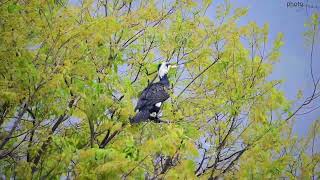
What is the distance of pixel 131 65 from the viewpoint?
664 cm

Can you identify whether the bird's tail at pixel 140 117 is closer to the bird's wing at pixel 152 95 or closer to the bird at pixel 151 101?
the bird at pixel 151 101

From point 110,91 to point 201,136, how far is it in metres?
1.85

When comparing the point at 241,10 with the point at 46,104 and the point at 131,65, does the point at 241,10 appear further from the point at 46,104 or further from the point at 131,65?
the point at 46,104

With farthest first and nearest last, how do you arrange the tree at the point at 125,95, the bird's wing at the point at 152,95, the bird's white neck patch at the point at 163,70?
the bird's white neck patch at the point at 163,70
the bird's wing at the point at 152,95
the tree at the point at 125,95

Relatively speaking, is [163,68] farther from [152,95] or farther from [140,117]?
[140,117]

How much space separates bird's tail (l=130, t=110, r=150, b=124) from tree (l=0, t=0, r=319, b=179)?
10 centimetres

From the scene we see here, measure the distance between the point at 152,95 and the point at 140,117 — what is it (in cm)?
44

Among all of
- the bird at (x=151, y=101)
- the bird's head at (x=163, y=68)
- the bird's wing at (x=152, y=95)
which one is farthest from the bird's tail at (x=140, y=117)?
the bird's head at (x=163, y=68)

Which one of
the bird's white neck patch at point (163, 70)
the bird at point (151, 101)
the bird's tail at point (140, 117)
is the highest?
the bird's white neck patch at point (163, 70)

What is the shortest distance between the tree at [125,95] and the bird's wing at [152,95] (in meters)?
0.17

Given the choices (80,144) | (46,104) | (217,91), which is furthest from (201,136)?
(46,104)

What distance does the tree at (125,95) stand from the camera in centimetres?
462

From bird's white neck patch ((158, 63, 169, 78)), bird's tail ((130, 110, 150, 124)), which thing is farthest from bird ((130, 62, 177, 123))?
bird's white neck patch ((158, 63, 169, 78))

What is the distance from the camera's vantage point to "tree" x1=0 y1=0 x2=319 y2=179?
462 centimetres
